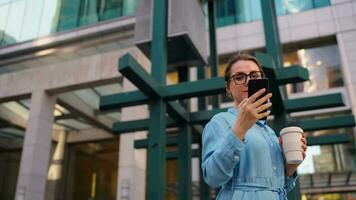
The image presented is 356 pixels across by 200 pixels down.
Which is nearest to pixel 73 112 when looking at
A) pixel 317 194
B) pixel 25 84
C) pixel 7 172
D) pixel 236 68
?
pixel 25 84

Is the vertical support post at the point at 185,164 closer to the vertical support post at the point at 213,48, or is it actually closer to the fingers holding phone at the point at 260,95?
the vertical support post at the point at 213,48

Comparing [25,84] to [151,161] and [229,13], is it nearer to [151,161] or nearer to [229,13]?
[229,13]

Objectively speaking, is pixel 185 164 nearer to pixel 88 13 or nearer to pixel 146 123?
pixel 146 123

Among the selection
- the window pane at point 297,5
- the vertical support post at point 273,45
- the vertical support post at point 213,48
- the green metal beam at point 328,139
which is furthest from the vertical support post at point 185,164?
the window pane at point 297,5

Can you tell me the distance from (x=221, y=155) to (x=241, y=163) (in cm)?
17

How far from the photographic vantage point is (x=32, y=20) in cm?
2177

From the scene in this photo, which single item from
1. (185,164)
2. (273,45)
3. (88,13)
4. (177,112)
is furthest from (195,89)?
(88,13)

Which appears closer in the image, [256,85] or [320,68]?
[256,85]

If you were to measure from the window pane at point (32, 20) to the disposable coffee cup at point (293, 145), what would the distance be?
69.8 ft

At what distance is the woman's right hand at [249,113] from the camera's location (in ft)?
5.18

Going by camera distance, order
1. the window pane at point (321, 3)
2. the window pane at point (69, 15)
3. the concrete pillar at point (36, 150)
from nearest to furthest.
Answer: the concrete pillar at point (36, 150)
the window pane at point (321, 3)
the window pane at point (69, 15)

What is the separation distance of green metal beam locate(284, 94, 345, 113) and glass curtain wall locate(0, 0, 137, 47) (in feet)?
46.6

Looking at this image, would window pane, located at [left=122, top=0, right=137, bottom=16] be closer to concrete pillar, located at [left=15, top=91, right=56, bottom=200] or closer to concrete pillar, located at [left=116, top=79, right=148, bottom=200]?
concrete pillar, located at [left=116, top=79, right=148, bottom=200]

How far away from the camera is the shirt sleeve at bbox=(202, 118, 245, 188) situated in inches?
63.4
